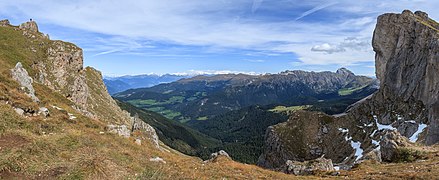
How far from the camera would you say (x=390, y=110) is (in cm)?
13388

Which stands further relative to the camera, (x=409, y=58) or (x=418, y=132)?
(x=409, y=58)

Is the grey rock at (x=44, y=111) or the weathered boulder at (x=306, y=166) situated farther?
the weathered boulder at (x=306, y=166)

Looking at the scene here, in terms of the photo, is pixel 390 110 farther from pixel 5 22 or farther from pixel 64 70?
pixel 5 22

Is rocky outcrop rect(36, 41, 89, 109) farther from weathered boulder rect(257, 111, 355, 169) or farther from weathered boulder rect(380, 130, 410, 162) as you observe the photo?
weathered boulder rect(257, 111, 355, 169)

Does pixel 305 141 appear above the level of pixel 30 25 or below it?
below

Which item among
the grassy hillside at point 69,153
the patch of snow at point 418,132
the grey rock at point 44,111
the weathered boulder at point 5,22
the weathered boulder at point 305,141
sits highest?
the weathered boulder at point 5,22

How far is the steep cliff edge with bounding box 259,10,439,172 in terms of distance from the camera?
117 metres

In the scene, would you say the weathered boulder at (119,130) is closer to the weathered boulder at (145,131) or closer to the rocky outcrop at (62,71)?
the weathered boulder at (145,131)

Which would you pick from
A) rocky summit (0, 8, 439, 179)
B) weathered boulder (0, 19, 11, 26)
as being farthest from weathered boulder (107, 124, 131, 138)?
weathered boulder (0, 19, 11, 26)

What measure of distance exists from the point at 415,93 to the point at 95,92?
135 metres

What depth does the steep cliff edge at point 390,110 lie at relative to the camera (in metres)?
117

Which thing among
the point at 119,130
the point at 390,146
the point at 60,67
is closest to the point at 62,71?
the point at 60,67

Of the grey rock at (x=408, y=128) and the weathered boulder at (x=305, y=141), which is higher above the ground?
the grey rock at (x=408, y=128)

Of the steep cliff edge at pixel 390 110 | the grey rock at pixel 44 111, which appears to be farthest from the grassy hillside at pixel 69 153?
the steep cliff edge at pixel 390 110
